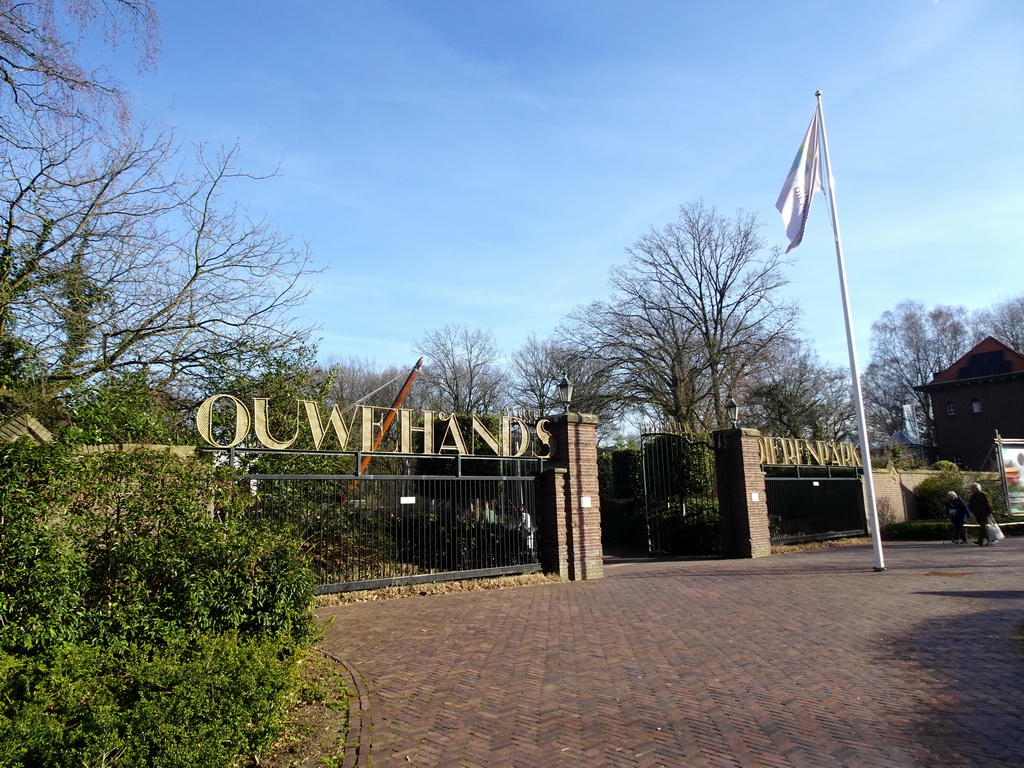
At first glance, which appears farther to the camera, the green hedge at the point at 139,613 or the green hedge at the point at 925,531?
the green hedge at the point at 925,531

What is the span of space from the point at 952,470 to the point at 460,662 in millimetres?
27128

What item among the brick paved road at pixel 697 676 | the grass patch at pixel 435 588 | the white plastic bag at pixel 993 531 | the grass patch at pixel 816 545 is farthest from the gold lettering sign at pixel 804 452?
the grass patch at pixel 435 588

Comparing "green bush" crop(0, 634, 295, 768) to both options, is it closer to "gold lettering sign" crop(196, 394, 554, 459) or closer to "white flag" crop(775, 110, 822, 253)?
"gold lettering sign" crop(196, 394, 554, 459)

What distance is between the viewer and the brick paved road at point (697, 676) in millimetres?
4352

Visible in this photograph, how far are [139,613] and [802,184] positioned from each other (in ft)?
46.5

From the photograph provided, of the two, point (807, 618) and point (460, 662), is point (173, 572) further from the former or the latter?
point (807, 618)

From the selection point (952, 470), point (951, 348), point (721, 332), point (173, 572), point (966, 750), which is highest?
point (951, 348)

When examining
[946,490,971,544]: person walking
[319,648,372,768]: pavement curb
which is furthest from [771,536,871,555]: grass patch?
[319,648,372,768]: pavement curb

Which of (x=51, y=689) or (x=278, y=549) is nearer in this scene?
(x=51, y=689)

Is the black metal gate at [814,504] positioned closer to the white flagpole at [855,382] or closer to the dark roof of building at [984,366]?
the white flagpole at [855,382]

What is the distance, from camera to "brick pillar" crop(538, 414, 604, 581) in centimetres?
1274

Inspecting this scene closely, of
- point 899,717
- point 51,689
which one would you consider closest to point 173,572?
point 51,689

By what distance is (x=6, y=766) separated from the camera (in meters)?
3.34

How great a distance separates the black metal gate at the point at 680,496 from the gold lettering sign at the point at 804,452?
1.65 m
